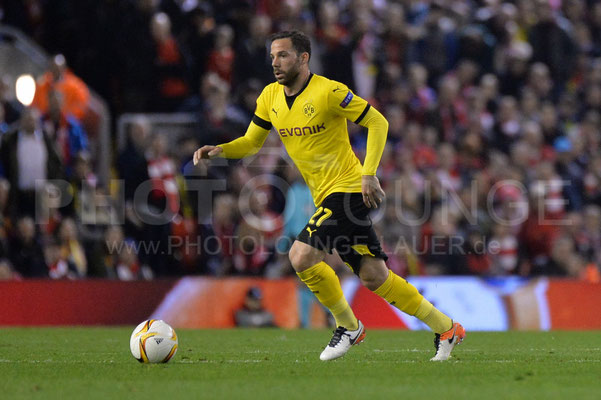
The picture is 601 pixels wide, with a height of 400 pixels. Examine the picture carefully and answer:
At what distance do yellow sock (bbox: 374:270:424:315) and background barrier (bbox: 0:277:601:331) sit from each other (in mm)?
5103

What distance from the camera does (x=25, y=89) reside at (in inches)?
544

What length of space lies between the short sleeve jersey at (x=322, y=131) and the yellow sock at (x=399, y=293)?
74 cm

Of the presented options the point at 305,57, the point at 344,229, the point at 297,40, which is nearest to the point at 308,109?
the point at 305,57

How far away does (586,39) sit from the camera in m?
17.9

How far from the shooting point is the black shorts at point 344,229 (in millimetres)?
7391

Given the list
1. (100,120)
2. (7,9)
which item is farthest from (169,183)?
(7,9)

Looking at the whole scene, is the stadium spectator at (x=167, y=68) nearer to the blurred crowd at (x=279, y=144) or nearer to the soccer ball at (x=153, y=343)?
the blurred crowd at (x=279, y=144)

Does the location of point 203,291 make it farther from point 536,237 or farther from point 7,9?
point 7,9

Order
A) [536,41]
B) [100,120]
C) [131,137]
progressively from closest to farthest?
[131,137] → [100,120] → [536,41]

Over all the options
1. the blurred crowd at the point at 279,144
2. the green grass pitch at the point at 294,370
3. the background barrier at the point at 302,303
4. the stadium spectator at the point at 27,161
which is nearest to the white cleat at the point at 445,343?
the green grass pitch at the point at 294,370

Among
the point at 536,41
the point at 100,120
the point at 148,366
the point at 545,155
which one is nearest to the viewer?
the point at 148,366

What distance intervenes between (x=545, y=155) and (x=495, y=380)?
9.81 meters

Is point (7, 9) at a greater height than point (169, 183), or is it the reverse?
point (7, 9)

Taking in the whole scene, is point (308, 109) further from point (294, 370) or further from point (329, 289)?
point (294, 370)
